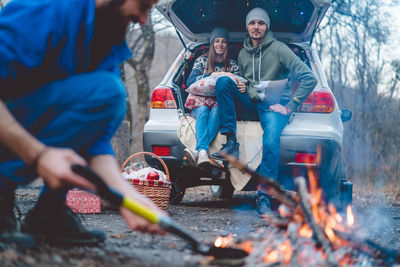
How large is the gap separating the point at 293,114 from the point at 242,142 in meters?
0.59

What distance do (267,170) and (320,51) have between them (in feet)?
23.4

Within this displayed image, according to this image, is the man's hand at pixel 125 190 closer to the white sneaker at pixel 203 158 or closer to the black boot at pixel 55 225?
the black boot at pixel 55 225

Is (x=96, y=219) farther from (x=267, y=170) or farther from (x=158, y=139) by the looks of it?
(x=267, y=170)

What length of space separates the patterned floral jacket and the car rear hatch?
48 centimetres

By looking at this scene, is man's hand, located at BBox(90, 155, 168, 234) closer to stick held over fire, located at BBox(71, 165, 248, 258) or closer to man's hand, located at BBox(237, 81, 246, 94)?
stick held over fire, located at BBox(71, 165, 248, 258)

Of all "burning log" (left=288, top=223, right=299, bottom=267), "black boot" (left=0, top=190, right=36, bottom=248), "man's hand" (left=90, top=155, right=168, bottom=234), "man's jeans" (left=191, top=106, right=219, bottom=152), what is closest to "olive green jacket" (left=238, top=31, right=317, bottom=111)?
"man's jeans" (left=191, top=106, right=219, bottom=152)

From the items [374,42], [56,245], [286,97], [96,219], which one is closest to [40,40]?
[56,245]

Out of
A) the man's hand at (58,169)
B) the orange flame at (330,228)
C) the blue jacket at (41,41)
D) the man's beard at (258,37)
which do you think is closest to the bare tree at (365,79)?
the man's beard at (258,37)

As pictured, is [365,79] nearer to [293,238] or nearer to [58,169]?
[293,238]

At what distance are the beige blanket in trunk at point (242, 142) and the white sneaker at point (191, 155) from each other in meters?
0.09

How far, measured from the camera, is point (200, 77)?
522 cm

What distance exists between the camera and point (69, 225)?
2389mm

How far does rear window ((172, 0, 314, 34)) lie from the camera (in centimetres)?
540

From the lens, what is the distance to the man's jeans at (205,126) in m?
4.63
